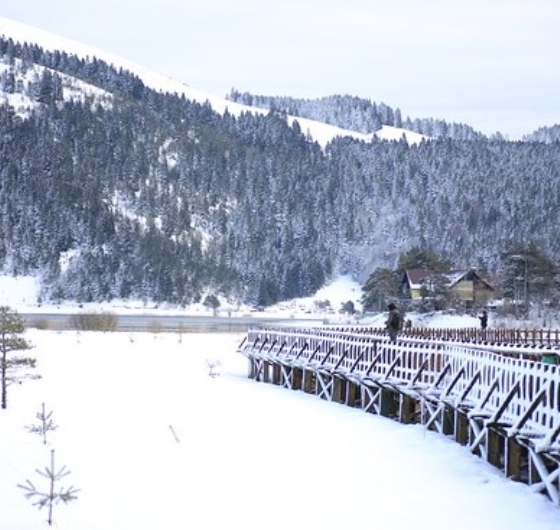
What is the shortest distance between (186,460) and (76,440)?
139 inches

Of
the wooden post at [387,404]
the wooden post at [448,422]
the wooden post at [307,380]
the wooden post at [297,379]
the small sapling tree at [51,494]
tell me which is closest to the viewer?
the small sapling tree at [51,494]

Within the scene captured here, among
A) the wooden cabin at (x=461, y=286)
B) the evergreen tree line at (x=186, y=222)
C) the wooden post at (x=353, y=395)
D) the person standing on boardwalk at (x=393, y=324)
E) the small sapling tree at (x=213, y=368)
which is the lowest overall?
the small sapling tree at (x=213, y=368)

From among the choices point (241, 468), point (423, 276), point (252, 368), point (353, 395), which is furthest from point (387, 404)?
point (423, 276)

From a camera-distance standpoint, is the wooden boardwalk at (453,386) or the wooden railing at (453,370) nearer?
the wooden boardwalk at (453,386)

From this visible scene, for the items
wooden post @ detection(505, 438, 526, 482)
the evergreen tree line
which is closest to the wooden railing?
wooden post @ detection(505, 438, 526, 482)

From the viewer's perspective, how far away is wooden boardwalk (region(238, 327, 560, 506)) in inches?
560

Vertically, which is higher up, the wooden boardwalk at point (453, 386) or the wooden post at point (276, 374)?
the wooden boardwalk at point (453, 386)

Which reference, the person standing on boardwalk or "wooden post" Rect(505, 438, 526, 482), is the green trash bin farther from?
"wooden post" Rect(505, 438, 526, 482)

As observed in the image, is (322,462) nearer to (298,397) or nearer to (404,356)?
(404,356)

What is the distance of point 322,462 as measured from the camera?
17.0 m

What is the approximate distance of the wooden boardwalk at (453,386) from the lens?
14.2 meters

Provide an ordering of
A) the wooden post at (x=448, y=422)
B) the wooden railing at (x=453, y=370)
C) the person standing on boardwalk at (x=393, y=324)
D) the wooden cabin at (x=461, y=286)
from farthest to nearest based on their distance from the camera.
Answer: the wooden cabin at (x=461, y=286), the person standing on boardwalk at (x=393, y=324), the wooden post at (x=448, y=422), the wooden railing at (x=453, y=370)

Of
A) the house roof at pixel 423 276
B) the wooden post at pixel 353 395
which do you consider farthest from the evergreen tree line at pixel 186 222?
the wooden post at pixel 353 395

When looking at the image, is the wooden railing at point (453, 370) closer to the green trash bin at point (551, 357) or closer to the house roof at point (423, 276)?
the green trash bin at point (551, 357)
